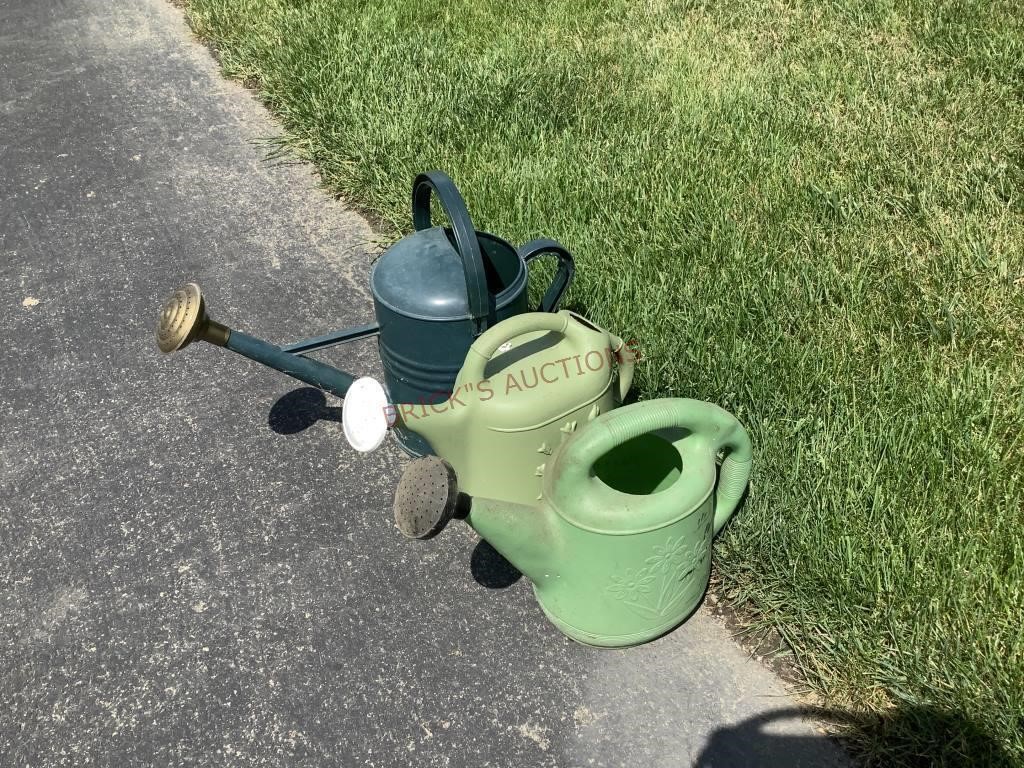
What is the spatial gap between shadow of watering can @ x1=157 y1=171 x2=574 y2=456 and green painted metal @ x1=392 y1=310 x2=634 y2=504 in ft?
0.53

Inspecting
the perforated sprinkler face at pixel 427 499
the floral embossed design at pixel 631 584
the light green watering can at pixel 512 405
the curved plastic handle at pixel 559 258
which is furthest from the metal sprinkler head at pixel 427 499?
the curved plastic handle at pixel 559 258

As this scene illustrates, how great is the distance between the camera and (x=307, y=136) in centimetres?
402

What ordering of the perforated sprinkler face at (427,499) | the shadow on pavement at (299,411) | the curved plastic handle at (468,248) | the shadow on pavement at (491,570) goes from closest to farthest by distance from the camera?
the perforated sprinkler face at (427,499) < the curved plastic handle at (468,248) < the shadow on pavement at (491,570) < the shadow on pavement at (299,411)

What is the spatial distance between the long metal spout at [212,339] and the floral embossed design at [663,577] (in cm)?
90

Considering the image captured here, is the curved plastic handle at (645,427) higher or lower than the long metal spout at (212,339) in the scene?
higher

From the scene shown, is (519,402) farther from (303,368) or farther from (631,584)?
(303,368)

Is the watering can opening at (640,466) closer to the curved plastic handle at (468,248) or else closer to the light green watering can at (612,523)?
the light green watering can at (612,523)

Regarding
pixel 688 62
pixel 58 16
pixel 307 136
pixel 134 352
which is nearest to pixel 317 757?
pixel 134 352

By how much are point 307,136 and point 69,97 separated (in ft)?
5.09

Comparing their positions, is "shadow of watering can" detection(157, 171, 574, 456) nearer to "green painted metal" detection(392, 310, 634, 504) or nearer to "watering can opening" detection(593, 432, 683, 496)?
"green painted metal" detection(392, 310, 634, 504)

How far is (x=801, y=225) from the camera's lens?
3.04 m

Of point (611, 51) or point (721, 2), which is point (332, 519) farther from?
point (721, 2)

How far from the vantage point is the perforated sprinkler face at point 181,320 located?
2000mm

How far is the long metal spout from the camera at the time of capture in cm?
201
